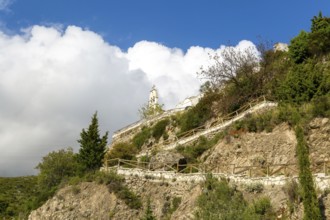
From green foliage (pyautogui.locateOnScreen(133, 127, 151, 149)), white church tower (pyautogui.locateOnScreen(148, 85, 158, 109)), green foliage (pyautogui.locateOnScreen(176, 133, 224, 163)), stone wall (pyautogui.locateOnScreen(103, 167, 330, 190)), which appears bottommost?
stone wall (pyautogui.locateOnScreen(103, 167, 330, 190))

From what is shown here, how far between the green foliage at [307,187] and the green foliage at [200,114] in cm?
2433

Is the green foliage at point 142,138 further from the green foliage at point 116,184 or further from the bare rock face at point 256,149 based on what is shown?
the bare rock face at point 256,149

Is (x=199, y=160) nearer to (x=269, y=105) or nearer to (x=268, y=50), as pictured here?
(x=269, y=105)

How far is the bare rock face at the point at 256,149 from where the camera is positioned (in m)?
31.8

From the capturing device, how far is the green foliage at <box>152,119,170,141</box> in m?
53.0

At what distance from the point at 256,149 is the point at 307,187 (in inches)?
475

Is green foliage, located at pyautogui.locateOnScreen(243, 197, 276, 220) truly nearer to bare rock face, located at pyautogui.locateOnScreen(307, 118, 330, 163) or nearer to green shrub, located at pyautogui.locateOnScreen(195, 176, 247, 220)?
→ green shrub, located at pyautogui.locateOnScreen(195, 176, 247, 220)

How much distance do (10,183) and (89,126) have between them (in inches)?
3280

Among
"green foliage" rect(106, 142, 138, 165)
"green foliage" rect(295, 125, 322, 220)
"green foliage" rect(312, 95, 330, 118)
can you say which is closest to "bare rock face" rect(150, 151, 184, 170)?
"green foliage" rect(106, 142, 138, 165)

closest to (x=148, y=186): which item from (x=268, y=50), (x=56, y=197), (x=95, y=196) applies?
(x=95, y=196)

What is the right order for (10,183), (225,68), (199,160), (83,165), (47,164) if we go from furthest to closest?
(10,183), (47,164), (225,68), (83,165), (199,160)

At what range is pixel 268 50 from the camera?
48.1 m

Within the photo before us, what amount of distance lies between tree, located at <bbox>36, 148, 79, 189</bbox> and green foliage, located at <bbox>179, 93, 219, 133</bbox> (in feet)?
55.5

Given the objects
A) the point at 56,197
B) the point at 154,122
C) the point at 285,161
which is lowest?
the point at 56,197
